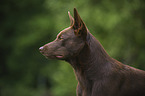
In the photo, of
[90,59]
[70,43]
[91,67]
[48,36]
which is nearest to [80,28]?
[70,43]

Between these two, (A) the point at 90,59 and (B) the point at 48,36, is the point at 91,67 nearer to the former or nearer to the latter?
(A) the point at 90,59

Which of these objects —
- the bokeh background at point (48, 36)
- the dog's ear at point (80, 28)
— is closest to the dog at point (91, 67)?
the dog's ear at point (80, 28)

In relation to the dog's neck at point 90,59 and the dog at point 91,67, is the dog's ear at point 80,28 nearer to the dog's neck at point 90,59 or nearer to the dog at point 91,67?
the dog at point 91,67

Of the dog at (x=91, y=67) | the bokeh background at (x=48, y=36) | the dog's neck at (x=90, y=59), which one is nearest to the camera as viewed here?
the dog at (x=91, y=67)

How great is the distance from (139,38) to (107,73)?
952 centimetres

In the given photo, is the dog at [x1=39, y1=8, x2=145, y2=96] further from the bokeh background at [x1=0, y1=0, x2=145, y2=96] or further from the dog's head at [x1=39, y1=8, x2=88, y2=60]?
the bokeh background at [x1=0, y1=0, x2=145, y2=96]

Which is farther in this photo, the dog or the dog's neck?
the dog's neck

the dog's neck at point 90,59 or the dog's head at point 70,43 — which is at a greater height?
the dog's head at point 70,43

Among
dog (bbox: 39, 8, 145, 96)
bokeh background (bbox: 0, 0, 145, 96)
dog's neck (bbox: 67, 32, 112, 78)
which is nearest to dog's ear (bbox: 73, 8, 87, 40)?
dog (bbox: 39, 8, 145, 96)

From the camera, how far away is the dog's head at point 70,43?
393 cm

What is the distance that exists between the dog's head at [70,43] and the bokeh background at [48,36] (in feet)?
28.4

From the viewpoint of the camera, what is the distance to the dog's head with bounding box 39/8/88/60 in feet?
12.9

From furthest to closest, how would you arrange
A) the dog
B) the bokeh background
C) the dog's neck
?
1. the bokeh background
2. the dog's neck
3. the dog

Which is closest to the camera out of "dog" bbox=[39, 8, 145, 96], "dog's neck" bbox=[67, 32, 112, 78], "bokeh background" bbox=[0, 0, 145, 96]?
"dog" bbox=[39, 8, 145, 96]
